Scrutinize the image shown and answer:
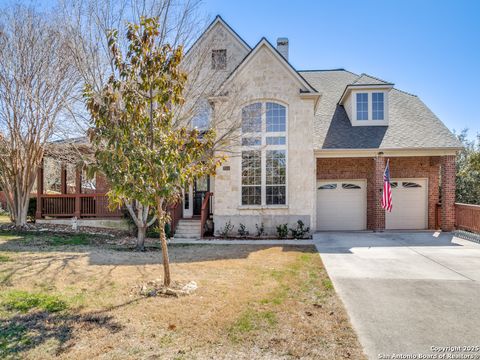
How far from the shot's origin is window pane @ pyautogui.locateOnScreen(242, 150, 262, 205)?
13453 mm

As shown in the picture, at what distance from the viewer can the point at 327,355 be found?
3.72m

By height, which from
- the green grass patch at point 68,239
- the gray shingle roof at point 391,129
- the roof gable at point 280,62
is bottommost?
the green grass patch at point 68,239

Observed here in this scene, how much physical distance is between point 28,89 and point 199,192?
8.42 meters

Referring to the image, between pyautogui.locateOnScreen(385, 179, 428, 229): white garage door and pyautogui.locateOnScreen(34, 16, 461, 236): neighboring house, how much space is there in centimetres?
5

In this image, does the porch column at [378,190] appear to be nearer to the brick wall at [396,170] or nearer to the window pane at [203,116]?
the brick wall at [396,170]

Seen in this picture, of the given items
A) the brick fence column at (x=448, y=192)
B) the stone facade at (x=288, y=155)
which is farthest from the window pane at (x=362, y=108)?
the brick fence column at (x=448, y=192)

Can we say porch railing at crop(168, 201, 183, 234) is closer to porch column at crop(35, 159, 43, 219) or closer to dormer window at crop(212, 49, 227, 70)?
dormer window at crop(212, 49, 227, 70)

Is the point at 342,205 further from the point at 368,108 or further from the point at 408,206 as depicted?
→ the point at 368,108

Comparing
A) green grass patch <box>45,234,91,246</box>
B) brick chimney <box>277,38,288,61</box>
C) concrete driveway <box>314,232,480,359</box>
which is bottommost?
green grass patch <box>45,234,91,246</box>

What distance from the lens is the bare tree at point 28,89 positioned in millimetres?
12414

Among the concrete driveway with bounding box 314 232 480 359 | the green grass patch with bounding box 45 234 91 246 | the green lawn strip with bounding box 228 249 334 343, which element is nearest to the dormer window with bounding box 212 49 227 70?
the green grass patch with bounding box 45 234 91 246

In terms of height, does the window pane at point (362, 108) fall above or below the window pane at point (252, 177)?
above

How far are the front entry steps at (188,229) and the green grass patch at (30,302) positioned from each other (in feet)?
25.7

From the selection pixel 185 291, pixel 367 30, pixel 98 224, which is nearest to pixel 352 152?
pixel 367 30
